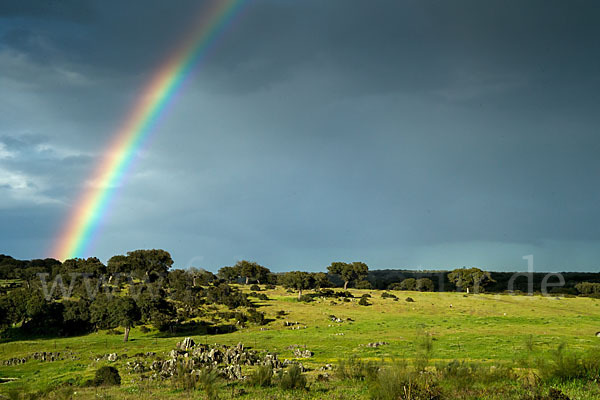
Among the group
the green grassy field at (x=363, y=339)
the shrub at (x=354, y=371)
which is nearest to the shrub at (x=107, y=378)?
the green grassy field at (x=363, y=339)

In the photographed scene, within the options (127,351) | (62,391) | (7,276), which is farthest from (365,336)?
(7,276)

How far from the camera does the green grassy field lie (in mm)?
27991

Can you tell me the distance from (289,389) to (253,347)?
1289 inches

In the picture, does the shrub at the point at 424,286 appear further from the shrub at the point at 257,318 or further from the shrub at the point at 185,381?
the shrub at the point at 185,381

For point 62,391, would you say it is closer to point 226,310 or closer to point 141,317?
point 141,317

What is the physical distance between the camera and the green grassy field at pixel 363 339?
2799cm

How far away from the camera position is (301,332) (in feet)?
232

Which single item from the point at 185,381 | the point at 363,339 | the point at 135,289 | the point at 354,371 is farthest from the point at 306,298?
the point at 185,381

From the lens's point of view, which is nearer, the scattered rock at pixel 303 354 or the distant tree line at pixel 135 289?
the scattered rock at pixel 303 354

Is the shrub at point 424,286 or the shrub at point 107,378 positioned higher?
the shrub at point 107,378

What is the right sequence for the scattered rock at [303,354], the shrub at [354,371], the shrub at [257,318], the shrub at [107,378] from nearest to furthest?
1. the shrub at [354,371]
2. the shrub at [107,378]
3. the scattered rock at [303,354]
4. the shrub at [257,318]

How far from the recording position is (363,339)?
59.0 metres

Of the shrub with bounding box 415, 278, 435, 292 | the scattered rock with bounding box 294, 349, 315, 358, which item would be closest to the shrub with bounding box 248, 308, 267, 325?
the scattered rock with bounding box 294, 349, 315, 358

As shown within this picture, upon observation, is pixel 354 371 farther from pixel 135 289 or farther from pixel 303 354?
pixel 135 289
